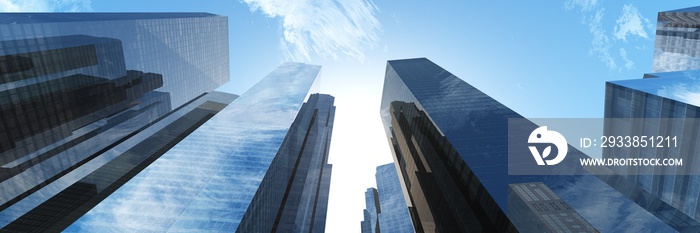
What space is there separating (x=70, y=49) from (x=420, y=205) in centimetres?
7591

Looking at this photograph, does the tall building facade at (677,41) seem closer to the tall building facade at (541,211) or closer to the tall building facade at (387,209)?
the tall building facade at (541,211)

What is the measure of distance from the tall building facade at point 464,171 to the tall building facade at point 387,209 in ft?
125

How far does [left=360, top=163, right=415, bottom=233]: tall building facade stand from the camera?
14025cm

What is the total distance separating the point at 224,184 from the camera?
56.4 m

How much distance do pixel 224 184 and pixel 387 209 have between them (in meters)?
108

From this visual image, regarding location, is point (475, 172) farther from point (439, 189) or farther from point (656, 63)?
point (656, 63)

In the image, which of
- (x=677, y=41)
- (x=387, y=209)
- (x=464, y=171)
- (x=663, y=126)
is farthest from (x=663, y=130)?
(x=387, y=209)

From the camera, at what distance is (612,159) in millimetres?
67250

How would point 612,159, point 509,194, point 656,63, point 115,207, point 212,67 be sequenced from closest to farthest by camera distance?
point 509,194 < point 115,207 < point 612,159 < point 656,63 < point 212,67

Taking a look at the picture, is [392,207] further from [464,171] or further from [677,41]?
[464,171]

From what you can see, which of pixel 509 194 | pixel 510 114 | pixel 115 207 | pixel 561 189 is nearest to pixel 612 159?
pixel 510 114

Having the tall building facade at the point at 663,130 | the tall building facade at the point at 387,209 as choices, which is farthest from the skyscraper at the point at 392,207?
the tall building facade at the point at 663,130

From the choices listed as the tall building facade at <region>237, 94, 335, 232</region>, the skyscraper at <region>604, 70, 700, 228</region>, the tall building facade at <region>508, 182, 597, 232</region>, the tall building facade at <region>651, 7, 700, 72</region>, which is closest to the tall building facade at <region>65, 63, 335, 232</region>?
the tall building facade at <region>237, 94, 335, 232</region>

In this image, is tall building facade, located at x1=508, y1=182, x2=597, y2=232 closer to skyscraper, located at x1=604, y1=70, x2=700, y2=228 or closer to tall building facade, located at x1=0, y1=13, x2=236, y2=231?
skyscraper, located at x1=604, y1=70, x2=700, y2=228
